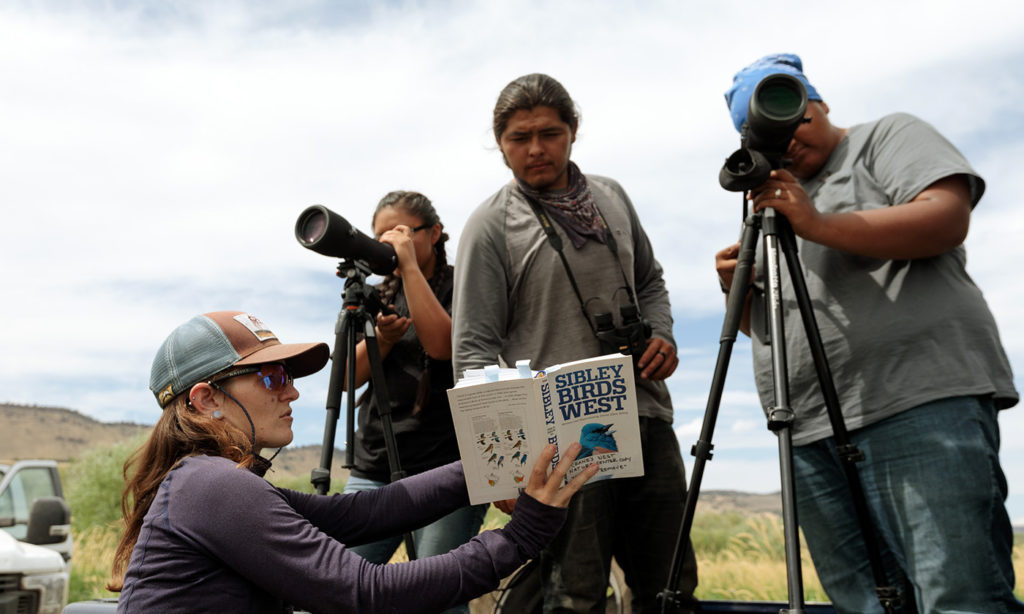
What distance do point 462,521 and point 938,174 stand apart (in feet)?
5.37

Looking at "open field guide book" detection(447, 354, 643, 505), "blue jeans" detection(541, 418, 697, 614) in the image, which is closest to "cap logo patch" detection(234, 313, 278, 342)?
"open field guide book" detection(447, 354, 643, 505)

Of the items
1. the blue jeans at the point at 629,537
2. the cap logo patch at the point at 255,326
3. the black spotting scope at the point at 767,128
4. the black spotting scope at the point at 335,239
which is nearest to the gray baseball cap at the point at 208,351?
the cap logo patch at the point at 255,326

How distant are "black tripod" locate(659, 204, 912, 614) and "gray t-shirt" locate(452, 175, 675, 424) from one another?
Result: 0.38m

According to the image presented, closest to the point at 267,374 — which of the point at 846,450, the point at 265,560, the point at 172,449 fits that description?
the point at 172,449

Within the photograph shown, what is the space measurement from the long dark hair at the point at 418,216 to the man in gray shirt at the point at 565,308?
55cm

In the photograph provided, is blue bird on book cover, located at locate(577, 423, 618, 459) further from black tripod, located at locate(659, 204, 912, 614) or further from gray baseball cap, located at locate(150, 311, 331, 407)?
gray baseball cap, located at locate(150, 311, 331, 407)

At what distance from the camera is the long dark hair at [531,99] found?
244 cm

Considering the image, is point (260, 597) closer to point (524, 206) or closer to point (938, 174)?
point (524, 206)

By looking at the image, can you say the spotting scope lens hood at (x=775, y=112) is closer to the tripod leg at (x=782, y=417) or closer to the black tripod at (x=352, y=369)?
the tripod leg at (x=782, y=417)

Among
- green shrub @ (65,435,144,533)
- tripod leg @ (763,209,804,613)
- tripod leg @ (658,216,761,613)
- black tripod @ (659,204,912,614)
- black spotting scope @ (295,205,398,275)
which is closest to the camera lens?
tripod leg @ (763,209,804,613)

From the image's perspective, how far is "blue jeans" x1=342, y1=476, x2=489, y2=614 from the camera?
2482 mm

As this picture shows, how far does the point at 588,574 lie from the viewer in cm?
208

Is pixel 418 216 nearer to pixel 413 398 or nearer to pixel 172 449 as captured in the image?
pixel 413 398

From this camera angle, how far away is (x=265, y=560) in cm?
143
